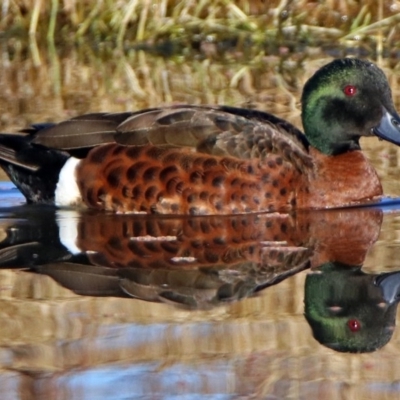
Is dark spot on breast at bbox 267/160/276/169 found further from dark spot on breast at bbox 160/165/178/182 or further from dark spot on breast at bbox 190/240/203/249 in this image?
dark spot on breast at bbox 190/240/203/249

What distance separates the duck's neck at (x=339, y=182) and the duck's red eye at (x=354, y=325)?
208 cm

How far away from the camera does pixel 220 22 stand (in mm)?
12859

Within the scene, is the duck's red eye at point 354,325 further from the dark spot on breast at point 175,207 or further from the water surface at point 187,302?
the dark spot on breast at point 175,207

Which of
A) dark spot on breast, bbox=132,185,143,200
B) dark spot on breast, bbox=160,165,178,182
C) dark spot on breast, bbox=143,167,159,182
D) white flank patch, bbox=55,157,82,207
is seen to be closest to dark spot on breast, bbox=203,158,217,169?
dark spot on breast, bbox=160,165,178,182

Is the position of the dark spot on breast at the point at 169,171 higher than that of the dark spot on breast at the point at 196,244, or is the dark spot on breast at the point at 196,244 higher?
the dark spot on breast at the point at 169,171

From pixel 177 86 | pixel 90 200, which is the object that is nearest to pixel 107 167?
pixel 90 200

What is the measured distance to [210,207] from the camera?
6.56m

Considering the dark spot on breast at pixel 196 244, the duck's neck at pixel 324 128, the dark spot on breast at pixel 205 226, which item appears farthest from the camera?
the duck's neck at pixel 324 128

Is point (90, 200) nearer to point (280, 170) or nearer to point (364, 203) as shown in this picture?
point (280, 170)

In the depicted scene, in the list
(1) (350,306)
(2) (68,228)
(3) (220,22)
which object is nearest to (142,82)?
(3) (220,22)

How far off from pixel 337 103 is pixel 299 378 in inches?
127

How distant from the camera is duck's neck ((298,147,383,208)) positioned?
6.74 metres

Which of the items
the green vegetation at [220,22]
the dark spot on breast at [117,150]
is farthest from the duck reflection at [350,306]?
the green vegetation at [220,22]

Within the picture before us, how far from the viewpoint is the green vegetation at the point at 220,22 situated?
41.5 feet
